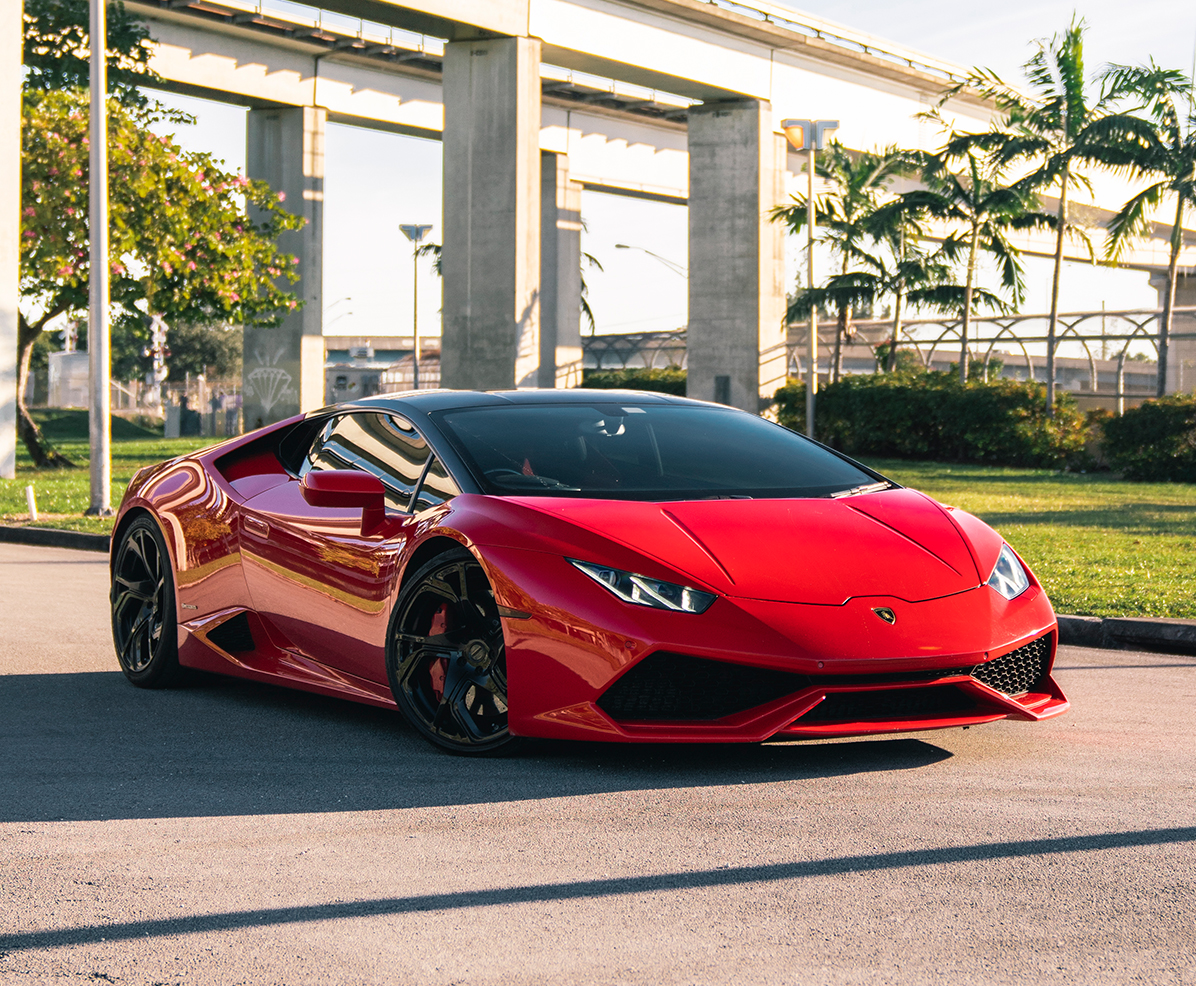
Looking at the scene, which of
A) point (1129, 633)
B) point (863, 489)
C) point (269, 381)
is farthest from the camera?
point (269, 381)

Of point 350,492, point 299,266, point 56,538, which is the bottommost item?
point 56,538

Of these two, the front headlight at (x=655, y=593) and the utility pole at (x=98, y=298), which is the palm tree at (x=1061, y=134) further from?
the front headlight at (x=655, y=593)

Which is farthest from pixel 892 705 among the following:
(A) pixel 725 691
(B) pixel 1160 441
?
(B) pixel 1160 441

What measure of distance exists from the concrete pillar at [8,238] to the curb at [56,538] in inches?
338

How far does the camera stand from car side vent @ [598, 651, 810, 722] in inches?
186

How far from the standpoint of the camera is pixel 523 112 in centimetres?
2891

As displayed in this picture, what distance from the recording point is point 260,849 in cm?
419

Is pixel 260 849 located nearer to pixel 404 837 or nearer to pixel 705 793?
pixel 404 837

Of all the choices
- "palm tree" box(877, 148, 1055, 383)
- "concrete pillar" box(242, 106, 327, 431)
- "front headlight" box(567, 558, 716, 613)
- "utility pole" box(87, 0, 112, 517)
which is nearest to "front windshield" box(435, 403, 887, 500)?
"front headlight" box(567, 558, 716, 613)

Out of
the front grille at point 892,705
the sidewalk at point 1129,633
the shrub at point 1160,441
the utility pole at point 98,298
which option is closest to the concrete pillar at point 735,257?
the shrub at point 1160,441

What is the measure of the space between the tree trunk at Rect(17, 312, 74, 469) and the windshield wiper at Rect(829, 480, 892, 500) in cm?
2154

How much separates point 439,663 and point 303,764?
57 cm

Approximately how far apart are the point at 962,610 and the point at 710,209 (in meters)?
31.2

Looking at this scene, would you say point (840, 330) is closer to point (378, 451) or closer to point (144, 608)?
point (144, 608)
